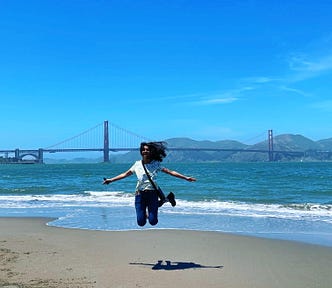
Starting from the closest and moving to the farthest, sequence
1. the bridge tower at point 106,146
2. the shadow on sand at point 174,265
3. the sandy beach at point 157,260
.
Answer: the sandy beach at point 157,260, the shadow on sand at point 174,265, the bridge tower at point 106,146

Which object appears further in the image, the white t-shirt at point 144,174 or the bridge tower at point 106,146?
the bridge tower at point 106,146

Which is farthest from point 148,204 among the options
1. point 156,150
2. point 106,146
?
point 106,146

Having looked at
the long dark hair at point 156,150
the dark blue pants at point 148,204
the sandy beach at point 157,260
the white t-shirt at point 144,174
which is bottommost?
the sandy beach at point 157,260

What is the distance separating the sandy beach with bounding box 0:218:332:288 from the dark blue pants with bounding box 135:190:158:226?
24.9 inches

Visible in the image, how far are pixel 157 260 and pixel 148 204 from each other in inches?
38.2

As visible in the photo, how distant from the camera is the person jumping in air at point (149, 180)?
6086 millimetres

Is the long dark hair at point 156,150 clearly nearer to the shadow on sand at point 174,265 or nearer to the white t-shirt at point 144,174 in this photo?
the white t-shirt at point 144,174

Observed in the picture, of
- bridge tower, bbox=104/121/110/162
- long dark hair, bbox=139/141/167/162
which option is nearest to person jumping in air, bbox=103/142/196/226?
long dark hair, bbox=139/141/167/162

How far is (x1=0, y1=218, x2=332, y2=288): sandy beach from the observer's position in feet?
17.7

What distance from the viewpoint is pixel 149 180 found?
239 inches

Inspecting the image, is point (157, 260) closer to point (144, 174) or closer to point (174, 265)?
point (174, 265)

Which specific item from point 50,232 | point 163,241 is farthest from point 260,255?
point 50,232

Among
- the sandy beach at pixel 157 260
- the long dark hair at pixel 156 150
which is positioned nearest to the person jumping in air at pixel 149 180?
the long dark hair at pixel 156 150

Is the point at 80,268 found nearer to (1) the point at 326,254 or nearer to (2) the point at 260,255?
(2) the point at 260,255
